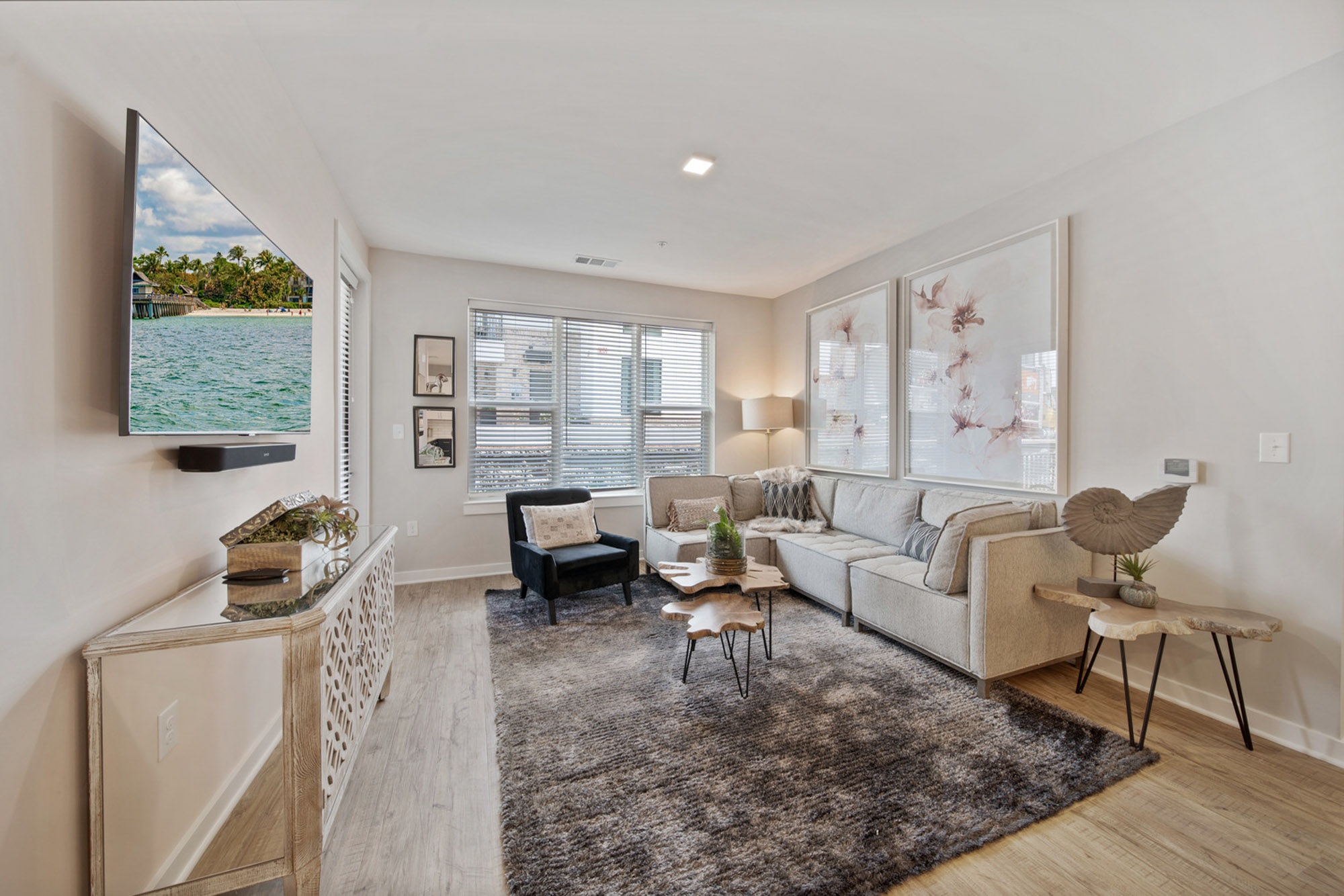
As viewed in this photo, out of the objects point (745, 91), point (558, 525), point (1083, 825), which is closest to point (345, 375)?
point (558, 525)

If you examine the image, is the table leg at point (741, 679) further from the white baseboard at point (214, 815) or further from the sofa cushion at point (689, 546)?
the white baseboard at point (214, 815)

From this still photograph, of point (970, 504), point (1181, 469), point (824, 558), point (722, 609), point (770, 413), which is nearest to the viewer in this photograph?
point (1181, 469)

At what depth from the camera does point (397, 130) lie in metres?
2.52

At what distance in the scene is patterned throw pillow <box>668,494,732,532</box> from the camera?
14.4 feet

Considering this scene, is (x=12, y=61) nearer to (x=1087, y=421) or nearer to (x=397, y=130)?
(x=397, y=130)

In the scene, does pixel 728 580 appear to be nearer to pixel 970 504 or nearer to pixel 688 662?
pixel 688 662

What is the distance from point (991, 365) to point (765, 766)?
268cm

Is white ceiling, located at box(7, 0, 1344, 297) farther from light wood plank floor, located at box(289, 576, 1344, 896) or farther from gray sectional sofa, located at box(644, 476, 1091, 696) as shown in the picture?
light wood plank floor, located at box(289, 576, 1344, 896)

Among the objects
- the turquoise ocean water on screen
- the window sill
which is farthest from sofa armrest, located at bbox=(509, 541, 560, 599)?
the turquoise ocean water on screen

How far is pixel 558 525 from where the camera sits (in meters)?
3.84

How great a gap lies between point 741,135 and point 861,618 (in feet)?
8.93

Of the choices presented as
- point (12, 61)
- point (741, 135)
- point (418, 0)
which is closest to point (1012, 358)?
point (741, 135)

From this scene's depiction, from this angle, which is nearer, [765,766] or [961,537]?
[765,766]

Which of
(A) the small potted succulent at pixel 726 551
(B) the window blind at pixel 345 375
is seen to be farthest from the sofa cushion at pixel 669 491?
(B) the window blind at pixel 345 375
